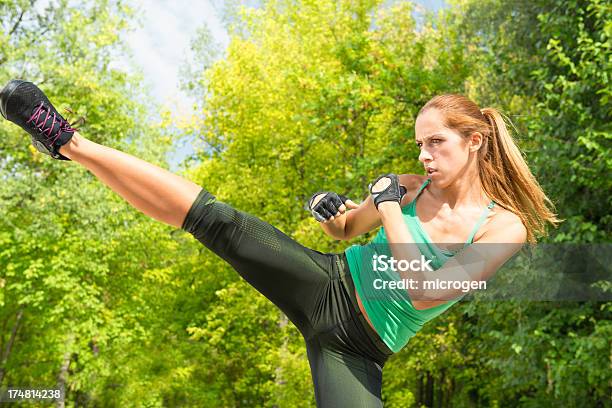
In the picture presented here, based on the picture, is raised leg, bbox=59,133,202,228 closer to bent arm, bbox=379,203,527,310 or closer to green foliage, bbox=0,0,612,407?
bent arm, bbox=379,203,527,310

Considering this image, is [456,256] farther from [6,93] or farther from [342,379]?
[6,93]

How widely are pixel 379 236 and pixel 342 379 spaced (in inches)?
24.7

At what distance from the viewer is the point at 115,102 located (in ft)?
54.0

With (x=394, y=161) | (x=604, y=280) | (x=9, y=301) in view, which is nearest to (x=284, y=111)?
(x=394, y=161)

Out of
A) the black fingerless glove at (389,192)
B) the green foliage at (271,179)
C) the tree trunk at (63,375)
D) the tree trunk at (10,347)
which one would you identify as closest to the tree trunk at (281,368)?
the green foliage at (271,179)

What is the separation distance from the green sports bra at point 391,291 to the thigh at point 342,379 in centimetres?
16

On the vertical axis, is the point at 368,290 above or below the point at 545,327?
below

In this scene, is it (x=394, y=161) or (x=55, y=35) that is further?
(x=55, y=35)

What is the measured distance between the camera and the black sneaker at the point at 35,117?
2385 mm

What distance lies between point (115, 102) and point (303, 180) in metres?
5.57

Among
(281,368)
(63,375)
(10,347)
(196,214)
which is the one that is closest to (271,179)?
(281,368)

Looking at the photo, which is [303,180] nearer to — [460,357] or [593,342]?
[460,357]

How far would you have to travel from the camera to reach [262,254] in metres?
2.33

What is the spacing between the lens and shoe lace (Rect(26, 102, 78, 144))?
238cm
